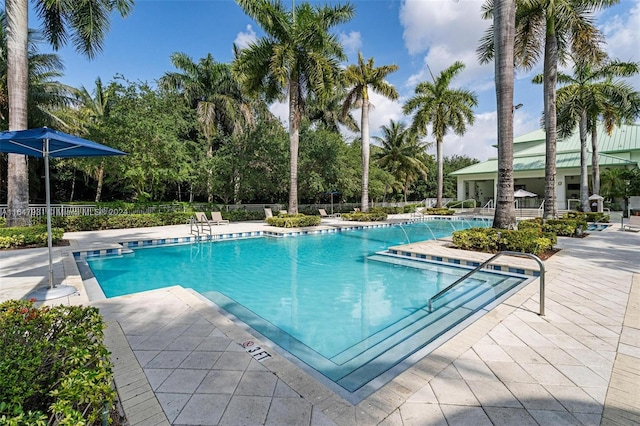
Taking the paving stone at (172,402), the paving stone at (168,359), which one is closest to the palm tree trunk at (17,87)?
the paving stone at (168,359)

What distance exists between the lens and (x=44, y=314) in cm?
265

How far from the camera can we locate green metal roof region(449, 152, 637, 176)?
24.2 m

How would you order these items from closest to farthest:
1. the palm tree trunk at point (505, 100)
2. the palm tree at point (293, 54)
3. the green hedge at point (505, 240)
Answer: the green hedge at point (505, 240) → the palm tree trunk at point (505, 100) → the palm tree at point (293, 54)

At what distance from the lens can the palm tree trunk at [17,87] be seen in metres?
9.60

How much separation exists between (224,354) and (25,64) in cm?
1236

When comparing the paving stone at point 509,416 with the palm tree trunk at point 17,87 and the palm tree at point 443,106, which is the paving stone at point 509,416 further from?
the palm tree at point 443,106

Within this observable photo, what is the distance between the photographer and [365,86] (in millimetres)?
19953

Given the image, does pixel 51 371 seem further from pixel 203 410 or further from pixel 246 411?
pixel 246 411

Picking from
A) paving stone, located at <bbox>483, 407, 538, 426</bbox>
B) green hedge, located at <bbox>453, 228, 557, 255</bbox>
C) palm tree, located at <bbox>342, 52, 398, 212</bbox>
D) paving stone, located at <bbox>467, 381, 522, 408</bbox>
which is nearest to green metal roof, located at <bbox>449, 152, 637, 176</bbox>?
palm tree, located at <bbox>342, 52, 398, 212</bbox>

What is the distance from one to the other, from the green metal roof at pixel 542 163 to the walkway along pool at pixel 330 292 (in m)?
22.1

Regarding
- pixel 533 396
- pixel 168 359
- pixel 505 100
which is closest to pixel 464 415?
pixel 533 396

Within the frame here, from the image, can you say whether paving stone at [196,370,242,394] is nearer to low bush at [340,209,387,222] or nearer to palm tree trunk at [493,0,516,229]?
palm tree trunk at [493,0,516,229]

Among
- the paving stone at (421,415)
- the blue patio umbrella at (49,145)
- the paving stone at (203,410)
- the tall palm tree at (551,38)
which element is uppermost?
the tall palm tree at (551,38)

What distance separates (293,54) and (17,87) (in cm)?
1037
